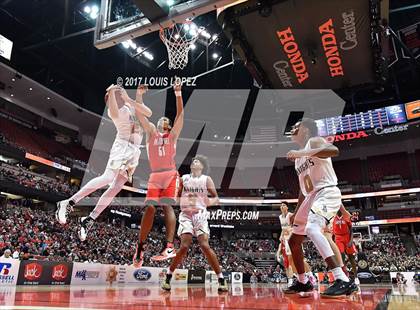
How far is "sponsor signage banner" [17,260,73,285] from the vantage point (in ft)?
36.5

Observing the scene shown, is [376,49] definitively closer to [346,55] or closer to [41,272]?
[346,55]

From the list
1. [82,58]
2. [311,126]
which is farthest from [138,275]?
[82,58]

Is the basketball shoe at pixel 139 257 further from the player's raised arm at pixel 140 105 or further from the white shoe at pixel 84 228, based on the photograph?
the player's raised arm at pixel 140 105

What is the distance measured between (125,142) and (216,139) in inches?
1233

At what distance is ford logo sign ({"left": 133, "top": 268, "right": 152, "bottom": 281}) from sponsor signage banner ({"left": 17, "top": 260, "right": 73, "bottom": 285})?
11.3ft

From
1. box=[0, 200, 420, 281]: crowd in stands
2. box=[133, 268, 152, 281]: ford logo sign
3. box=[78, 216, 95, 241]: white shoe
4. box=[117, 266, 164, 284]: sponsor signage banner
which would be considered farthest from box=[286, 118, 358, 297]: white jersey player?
box=[133, 268, 152, 281]: ford logo sign

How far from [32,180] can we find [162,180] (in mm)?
23285

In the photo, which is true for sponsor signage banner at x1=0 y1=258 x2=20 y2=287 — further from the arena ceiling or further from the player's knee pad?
the arena ceiling

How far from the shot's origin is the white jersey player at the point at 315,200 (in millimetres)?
3781

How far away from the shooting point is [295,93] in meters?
6.84

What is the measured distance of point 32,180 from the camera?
2512 cm

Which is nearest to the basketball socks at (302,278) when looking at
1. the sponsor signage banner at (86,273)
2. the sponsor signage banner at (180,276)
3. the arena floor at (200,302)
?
the arena floor at (200,302)

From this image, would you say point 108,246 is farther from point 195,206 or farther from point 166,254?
point 166,254

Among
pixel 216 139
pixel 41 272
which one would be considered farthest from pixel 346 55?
pixel 216 139
